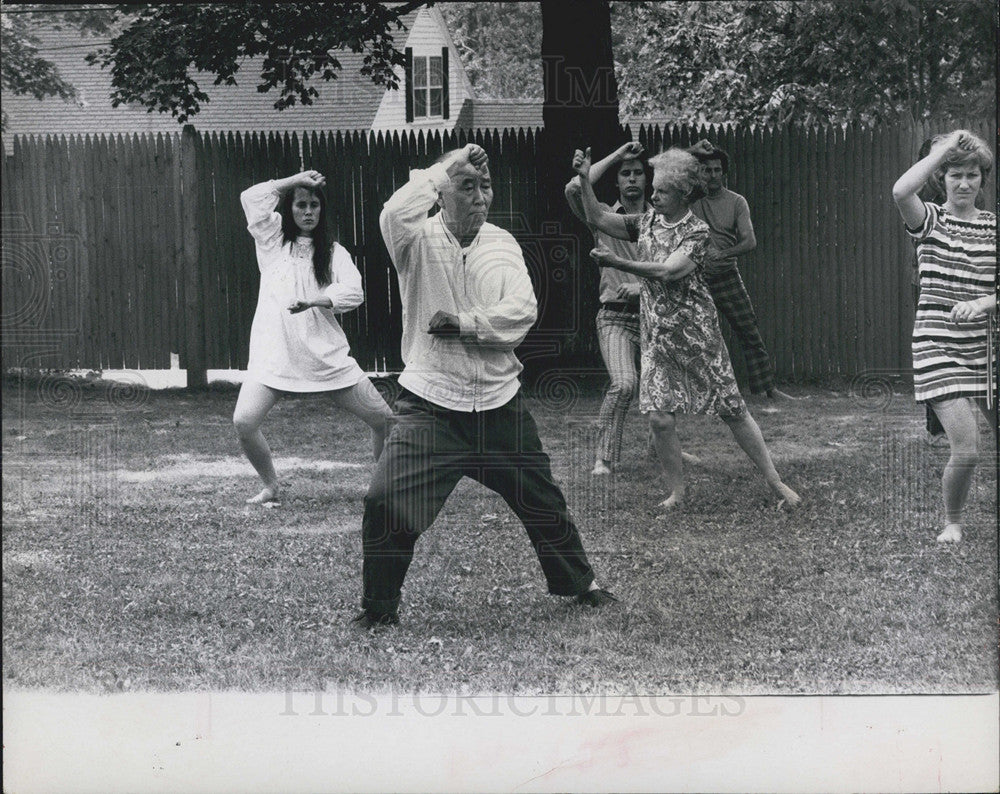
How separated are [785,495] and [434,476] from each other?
1423 millimetres

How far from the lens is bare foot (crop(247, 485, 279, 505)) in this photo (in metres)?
4.86

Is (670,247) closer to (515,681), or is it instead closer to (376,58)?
(376,58)

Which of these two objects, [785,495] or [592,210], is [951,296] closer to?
[785,495]

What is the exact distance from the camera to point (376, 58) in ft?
14.6

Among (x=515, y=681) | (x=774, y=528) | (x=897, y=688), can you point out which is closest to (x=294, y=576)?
(x=515, y=681)

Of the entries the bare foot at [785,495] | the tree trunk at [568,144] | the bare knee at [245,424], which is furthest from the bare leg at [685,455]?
the bare knee at [245,424]

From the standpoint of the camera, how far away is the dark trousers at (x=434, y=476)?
4215 mm

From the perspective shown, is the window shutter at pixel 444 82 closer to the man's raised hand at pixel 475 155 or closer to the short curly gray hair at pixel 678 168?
the man's raised hand at pixel 475 155

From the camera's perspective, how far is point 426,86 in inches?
179

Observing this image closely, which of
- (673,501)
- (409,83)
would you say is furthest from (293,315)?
(673,501)

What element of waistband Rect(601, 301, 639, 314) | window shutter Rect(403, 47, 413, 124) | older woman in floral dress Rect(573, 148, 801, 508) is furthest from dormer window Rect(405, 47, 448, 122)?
waistband Rect(601, 301, 639, 314)

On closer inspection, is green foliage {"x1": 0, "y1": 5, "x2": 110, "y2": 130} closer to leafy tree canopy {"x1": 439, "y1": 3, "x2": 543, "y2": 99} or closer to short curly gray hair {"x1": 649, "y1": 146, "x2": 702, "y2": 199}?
leafy tree canopy {"x1": 439, "y1": 3, "x2": 543, "y2": 99}

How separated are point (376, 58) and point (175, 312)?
47.4 inches

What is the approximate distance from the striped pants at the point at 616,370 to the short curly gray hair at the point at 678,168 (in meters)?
0.51
